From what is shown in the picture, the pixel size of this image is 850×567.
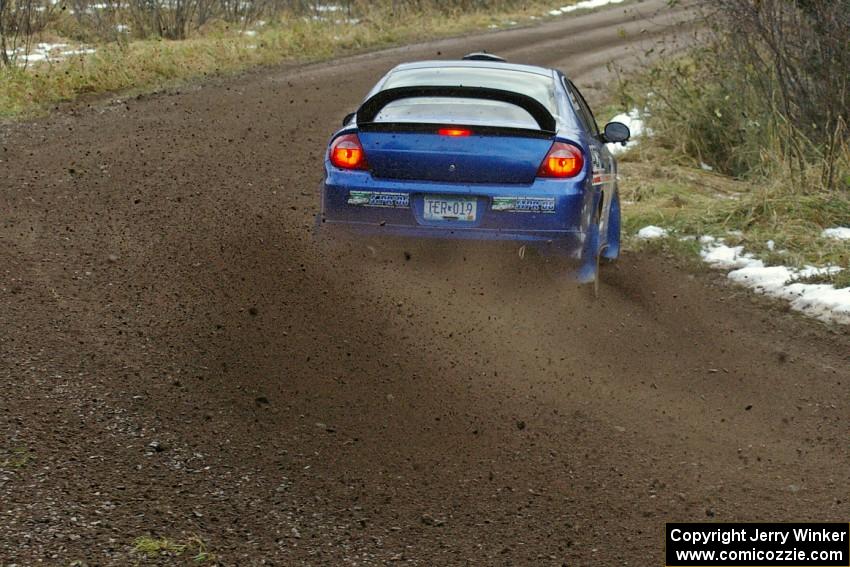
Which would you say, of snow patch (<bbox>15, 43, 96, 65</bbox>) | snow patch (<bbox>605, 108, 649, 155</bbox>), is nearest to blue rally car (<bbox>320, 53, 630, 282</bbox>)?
snow patch (<bbox>605, 108, 649, 155</bbox>)

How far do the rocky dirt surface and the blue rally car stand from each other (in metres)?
0.19

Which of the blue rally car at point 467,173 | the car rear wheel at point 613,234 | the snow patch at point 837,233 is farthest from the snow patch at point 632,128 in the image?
the blue rally car at point 467,173

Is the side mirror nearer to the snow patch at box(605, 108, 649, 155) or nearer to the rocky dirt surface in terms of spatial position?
the rocky dirt surface

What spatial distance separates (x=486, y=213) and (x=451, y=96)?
96 centimetres

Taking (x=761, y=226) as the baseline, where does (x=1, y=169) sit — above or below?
above

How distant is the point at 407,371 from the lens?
20.8 ft

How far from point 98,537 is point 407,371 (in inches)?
93.4

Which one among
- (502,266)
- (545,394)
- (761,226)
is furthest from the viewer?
(761,226)

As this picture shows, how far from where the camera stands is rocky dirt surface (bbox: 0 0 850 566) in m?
4.54

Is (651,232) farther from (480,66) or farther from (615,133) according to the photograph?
(480,66)

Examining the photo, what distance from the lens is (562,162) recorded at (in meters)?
7.11

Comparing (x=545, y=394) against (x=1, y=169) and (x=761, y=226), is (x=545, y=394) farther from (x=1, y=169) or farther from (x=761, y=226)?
(x=1, y=169)

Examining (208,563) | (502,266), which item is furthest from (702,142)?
(208,563)

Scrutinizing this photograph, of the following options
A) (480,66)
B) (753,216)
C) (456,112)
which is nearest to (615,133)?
(480,66)
